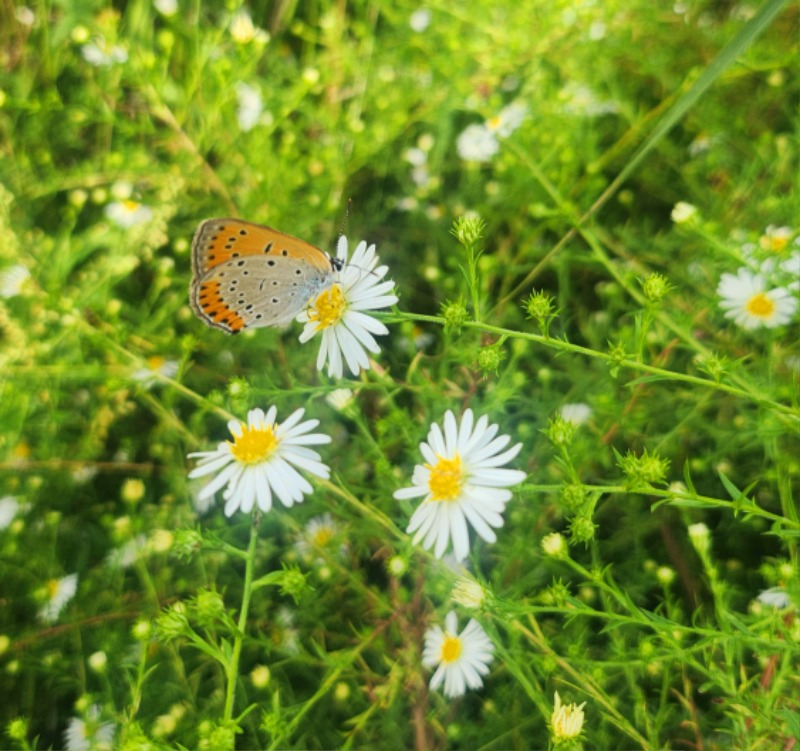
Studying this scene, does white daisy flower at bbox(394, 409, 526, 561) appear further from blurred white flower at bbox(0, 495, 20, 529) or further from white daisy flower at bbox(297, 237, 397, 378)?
blurred white flower at bbox(0, 495, 20, 529)

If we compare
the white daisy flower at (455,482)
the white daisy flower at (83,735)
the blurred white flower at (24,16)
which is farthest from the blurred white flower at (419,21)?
the white daisy flower at (83,735)

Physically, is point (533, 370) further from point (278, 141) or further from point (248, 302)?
point (278, 141)

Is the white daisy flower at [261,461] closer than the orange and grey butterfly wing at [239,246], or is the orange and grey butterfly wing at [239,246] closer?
the white daisy flower at [261,461]

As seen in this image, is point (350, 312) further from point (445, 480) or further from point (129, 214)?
point (129, 214)

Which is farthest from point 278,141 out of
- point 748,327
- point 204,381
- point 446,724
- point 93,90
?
point 446,724

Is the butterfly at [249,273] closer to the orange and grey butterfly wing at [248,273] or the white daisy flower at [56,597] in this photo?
the orange and grey butterfly wing at [248,273]

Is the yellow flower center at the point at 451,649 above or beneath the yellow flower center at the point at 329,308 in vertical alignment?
beneath

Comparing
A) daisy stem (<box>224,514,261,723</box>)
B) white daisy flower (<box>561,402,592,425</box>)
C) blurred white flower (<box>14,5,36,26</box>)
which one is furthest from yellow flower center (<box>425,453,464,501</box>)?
blurred white flower (<box>14,5,36,26</box>)
